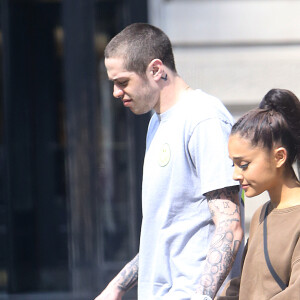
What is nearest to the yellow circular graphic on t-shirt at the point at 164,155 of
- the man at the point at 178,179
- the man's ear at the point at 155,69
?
the man at the point at 178,179

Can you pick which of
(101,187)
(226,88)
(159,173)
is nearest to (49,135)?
(101,187)

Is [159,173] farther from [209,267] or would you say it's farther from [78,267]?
[78,267]

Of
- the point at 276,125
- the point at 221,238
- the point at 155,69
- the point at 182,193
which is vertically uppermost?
the point at 155,69

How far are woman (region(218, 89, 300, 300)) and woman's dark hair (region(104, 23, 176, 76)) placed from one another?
0.57 metres

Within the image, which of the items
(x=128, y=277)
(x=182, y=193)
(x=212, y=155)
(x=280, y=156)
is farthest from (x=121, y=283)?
Result: (x=280, y=156)

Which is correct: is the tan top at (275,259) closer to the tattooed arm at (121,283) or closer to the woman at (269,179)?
the woman at (269,179)

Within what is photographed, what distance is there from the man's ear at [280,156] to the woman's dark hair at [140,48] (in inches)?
28.1

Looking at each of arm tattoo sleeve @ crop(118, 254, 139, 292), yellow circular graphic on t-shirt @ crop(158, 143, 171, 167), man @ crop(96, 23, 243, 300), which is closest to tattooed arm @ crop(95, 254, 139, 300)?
arm tattoo sleeve @ crop(118, 254, 139, 292)

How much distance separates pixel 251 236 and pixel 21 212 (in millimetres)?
4653

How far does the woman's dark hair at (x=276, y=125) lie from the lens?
2.42 m

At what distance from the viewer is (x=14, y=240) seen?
6.75 metres

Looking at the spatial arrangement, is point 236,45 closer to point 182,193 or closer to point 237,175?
point 182,193

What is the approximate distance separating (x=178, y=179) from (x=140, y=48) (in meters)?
0.55

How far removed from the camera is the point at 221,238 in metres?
2.59
